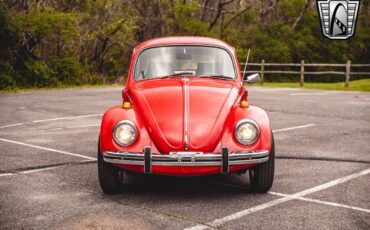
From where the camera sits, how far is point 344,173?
6727 millimetres

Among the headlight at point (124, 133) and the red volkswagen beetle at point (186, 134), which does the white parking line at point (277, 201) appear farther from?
the headlight at point (124, 133)

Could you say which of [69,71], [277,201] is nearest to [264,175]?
[277,201]

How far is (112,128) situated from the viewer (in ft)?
18.1

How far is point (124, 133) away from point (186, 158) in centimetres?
71

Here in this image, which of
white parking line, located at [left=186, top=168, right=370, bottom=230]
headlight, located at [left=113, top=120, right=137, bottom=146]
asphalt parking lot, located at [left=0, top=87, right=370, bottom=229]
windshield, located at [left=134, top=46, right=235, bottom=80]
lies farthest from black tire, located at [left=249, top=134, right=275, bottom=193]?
windshield, located at [left=134, top=46, right=235, bottom=80]

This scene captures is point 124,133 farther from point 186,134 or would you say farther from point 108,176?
point 186,134

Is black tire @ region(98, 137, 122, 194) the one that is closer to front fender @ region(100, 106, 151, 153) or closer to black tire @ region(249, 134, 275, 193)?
front fender @ region(100, 106, 151, 153)

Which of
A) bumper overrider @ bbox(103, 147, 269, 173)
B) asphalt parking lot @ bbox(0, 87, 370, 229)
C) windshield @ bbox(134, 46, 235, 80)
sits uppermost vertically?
Answer: windshield @ bbox(134, 46, 235, 80)

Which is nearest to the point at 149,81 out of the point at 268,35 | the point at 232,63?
the point at 232,63

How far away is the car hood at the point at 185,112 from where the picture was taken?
5367mm

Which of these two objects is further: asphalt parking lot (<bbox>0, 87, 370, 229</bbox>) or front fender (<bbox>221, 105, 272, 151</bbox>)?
front fender (<bbox>221, 105, 272, 151</bbox>)

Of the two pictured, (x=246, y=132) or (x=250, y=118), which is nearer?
(x=246, y=132)

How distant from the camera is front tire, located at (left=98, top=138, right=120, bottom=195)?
562cm

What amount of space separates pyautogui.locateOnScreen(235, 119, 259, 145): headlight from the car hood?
183 mm
